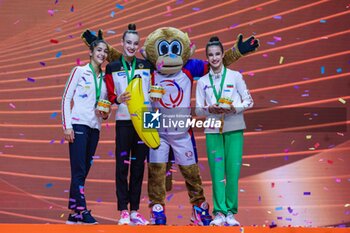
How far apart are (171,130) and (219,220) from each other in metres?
0.67

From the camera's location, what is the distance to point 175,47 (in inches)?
187

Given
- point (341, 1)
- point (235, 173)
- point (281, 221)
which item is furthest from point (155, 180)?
point (341, 1)

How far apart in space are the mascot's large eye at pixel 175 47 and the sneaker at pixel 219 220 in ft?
3.59

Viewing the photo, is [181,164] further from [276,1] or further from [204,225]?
[276,1]

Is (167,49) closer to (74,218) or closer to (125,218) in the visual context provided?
(125,218)

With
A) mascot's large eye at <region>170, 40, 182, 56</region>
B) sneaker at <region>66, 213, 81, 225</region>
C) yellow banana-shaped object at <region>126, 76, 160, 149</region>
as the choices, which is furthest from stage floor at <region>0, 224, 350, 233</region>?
mascot's large eye at <region>170, 40, 182, 56</region>

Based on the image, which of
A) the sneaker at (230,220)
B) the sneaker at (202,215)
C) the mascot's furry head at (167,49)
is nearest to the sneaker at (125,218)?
the sneaker at (202,215)

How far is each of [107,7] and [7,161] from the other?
146cm

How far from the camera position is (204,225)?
15.5 feet

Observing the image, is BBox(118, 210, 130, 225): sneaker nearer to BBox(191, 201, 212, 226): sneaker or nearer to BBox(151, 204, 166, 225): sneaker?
BBox(151, 204, 166, 225): sneaker

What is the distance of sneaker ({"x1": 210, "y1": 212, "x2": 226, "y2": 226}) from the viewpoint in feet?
15.3

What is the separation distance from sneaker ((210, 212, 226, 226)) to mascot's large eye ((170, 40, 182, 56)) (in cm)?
109

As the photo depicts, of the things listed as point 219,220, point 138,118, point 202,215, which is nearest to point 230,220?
point 219,220

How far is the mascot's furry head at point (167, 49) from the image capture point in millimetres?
4723
